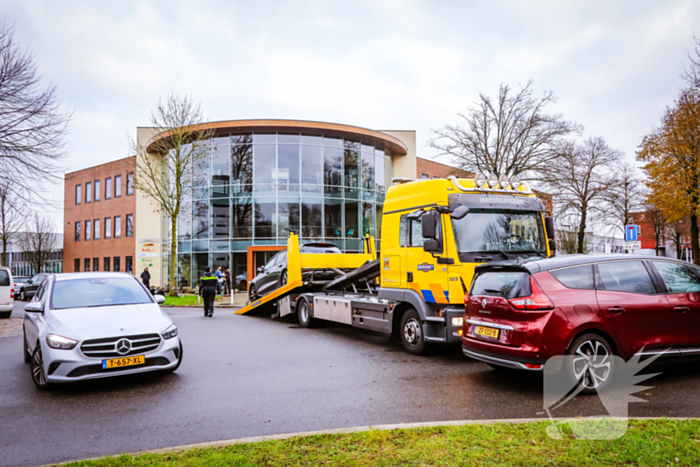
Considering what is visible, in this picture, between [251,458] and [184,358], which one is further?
[184,358]

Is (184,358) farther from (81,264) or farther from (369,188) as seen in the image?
(81,264)

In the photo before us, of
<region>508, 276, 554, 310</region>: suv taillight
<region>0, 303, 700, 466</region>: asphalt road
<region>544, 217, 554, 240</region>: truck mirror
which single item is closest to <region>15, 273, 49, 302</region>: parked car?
<region>0, 303, 700, 466</region>: asphalt road

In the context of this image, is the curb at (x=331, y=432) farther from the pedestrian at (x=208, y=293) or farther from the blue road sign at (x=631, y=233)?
the blue road sign at (x=631, y=233)

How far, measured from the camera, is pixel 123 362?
6.54 metres

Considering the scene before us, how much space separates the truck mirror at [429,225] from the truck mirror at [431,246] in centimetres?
9

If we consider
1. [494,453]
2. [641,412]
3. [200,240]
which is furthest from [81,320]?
[200,240]

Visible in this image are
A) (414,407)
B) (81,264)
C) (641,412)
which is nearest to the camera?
(641,412)

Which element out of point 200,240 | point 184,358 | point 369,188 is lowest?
point 184,358

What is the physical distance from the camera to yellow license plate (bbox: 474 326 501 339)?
6286mm

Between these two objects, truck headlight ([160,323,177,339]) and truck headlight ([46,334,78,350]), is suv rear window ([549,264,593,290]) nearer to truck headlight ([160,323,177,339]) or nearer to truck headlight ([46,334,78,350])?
truck headlight ([160,323,177,339])

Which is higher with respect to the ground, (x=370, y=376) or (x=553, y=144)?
(x=553, y=144)

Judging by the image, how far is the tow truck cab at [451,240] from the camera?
8164 millimetres

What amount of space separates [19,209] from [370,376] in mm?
13813

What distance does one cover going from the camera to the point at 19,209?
16.2m
